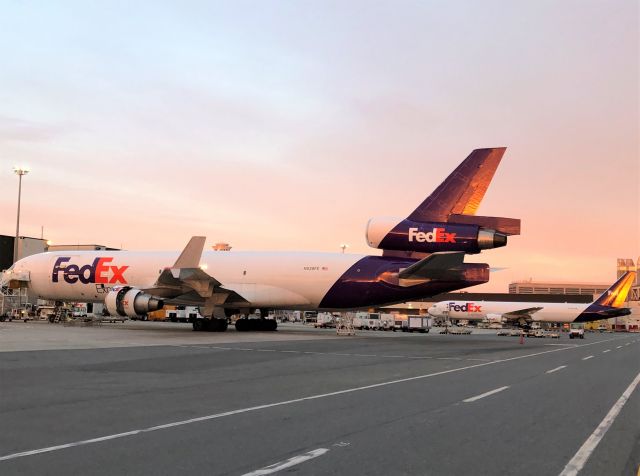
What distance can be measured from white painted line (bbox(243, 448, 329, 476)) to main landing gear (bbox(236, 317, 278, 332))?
34444 mm

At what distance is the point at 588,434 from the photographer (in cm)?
773

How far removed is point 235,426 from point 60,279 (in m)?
39.1

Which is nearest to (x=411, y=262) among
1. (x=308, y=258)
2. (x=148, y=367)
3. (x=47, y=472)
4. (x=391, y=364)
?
(x=308, y=258)

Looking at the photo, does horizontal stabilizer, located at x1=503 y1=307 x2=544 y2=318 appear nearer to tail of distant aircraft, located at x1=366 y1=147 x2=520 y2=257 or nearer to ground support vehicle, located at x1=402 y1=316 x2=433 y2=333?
ground support vehicle, located at x1=402 y1=316 x2=433 y2=333

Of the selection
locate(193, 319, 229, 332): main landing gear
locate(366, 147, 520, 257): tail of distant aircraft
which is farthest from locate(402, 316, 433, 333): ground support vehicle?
locate(366, 147, 520, 257): tail of distant aircraft

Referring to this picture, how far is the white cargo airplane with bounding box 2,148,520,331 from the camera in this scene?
30141 millimetres

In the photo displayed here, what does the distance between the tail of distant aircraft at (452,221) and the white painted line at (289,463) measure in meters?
24.0

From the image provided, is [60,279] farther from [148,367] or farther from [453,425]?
[453,425]

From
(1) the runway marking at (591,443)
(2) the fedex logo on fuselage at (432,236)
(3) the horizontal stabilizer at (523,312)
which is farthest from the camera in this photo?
(3) the horizontal stabilizer at (523,312)

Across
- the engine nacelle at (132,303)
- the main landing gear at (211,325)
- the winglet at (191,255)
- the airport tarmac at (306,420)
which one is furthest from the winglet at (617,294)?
the airport tarmac at (306,420)

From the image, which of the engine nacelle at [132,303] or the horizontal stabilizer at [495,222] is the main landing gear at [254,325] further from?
the horizontal stabilizer at [495,222]

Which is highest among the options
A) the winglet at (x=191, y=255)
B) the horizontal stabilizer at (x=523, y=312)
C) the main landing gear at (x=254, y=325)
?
the winglet at (x=191, y=255)

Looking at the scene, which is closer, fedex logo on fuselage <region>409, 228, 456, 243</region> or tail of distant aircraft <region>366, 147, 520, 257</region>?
tail of distant aircraft <region>366, 147, 520, 257</region>

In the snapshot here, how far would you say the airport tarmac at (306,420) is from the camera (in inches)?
234
